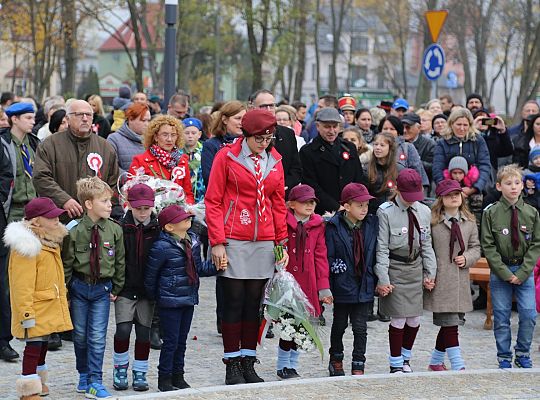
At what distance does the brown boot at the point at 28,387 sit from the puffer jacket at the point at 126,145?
3255 mm

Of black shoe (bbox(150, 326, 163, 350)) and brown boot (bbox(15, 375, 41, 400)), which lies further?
black shoe (bbox(150, 326, 163, 350))

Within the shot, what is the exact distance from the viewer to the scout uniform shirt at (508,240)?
390 inches

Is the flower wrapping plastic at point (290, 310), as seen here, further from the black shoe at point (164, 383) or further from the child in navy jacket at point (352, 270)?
the black shoe at point (164, 383)

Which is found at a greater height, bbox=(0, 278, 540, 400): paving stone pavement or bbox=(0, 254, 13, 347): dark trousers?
bbox=(0, 254, 13, 347): dark trousers

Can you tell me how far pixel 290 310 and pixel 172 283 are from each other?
1027 millimetres

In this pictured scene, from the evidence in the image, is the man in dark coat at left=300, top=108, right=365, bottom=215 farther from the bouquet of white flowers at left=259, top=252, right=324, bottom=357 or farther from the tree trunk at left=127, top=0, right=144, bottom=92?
the tree trunk at left=127, top=0, right=144, bottom=92

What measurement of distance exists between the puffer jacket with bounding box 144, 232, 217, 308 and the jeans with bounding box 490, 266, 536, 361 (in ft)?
10.1

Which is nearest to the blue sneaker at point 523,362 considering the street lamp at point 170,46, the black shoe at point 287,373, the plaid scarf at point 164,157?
the black shoe at point 287,373

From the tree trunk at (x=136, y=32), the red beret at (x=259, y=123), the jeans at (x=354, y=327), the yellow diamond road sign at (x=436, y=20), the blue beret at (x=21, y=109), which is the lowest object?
the jeans at (x=354, y=327)

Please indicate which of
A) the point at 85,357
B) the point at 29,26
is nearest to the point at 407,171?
the point at 85,357

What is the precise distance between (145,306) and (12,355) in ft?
5.09

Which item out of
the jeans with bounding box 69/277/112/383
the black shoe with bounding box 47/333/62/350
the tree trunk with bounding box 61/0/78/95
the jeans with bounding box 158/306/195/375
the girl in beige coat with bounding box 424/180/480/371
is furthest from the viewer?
the tree trunk with bounding box 61/0/78/95

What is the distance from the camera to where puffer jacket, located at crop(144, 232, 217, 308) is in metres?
8.48

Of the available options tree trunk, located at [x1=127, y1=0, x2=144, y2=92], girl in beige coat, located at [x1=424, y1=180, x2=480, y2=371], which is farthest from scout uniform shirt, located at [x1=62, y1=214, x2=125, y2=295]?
tree trunk, located at [x1=127, y1=0, x2=144, y2=92]
